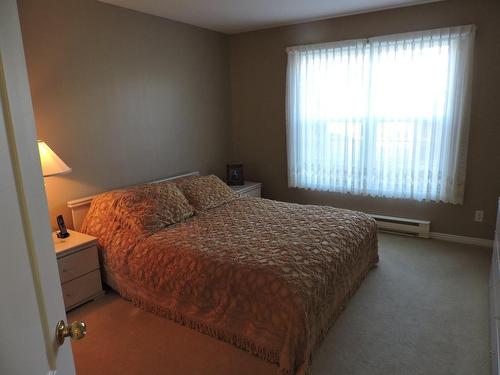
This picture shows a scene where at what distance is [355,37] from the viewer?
3.88 m

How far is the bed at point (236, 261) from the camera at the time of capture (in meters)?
2.04

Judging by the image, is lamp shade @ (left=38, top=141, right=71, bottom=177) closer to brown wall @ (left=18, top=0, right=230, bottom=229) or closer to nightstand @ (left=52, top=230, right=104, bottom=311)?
brown wall @ (left=18, top=0, right=230, bottom=229)

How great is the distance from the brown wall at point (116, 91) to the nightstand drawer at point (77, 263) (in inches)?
19.6

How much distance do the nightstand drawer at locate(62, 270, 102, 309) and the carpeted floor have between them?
77mm

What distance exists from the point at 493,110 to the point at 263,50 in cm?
264

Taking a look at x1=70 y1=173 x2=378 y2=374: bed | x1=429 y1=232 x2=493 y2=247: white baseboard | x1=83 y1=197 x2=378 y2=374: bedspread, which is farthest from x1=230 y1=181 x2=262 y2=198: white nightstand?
x1=429 y1=232 x2=493 y2=247: white baseboard

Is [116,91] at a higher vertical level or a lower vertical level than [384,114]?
higher

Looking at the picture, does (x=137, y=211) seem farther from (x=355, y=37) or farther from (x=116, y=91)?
(x=355, y=37)

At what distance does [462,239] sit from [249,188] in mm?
2446

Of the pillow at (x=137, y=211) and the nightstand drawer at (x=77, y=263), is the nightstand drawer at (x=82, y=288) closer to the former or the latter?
the nightstand drawer at (x=77, y=263)

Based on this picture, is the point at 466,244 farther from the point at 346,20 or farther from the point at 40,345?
the point at 40,345

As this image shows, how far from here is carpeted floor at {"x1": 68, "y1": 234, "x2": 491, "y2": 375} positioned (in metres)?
2.04

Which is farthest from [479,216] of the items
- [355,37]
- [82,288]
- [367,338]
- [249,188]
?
[82,288]

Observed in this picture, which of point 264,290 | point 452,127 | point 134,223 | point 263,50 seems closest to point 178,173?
point 134,223
